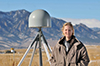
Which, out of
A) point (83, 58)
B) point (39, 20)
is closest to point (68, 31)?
point (83, 58)

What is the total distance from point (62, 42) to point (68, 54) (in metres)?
0.23

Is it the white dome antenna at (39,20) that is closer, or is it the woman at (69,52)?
the woman at (69,52)

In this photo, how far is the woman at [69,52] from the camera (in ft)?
14.7

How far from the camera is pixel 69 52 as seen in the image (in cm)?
449

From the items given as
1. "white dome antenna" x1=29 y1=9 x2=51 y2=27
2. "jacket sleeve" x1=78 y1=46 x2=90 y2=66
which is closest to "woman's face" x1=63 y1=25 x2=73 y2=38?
"jacket sleeve" x1=78 y1=46 x2=90 y2=66

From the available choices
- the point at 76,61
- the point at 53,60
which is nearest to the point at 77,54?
the point at 76,61

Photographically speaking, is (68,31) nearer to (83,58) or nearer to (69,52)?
(69,52)

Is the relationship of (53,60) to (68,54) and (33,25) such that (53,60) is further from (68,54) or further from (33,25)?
(33,25)

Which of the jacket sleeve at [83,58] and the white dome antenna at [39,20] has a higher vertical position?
the white dome antenna at [39,20]

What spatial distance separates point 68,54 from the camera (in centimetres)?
449

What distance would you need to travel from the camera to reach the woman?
14.7 feet

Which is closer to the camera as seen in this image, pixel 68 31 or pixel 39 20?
pixel 68 31

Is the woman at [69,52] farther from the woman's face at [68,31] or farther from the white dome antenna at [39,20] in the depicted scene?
the white dome antenna at [39,20]

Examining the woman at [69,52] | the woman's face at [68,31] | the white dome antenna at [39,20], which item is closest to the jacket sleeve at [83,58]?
the woman at [69,52]
